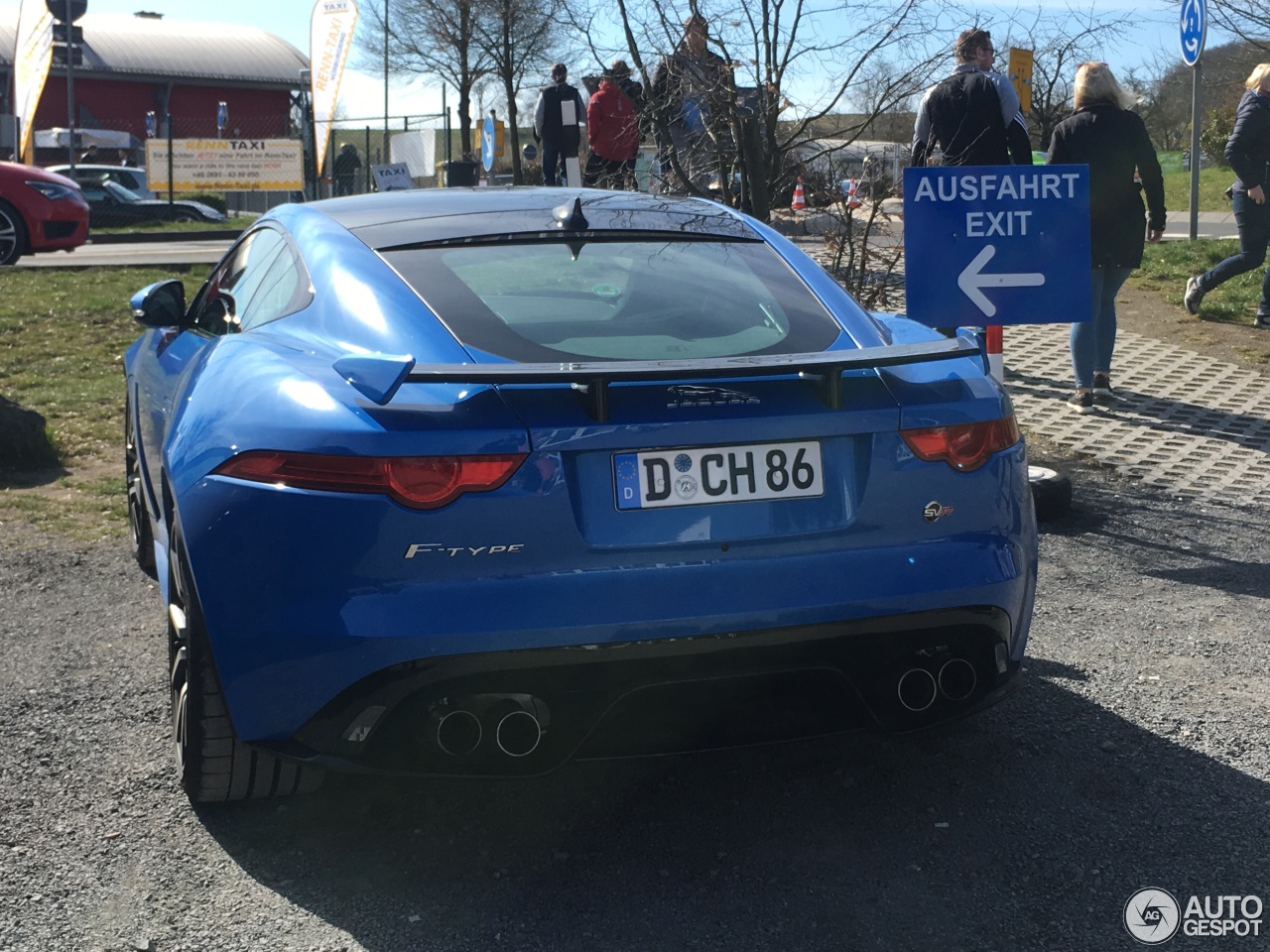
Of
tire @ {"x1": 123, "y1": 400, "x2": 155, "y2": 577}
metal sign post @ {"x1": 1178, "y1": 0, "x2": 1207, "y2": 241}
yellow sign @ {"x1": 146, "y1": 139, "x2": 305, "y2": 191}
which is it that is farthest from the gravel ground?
yellow sign @ {"x1": 146, "y1": 139, "x2": 305, "y2": 191}

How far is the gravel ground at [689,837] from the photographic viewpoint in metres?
2.78

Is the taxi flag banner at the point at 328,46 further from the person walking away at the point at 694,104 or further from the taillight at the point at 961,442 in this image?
the taillight at the point at 961,442

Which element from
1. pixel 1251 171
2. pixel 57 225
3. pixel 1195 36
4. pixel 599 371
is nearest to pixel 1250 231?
pixel 1251 171

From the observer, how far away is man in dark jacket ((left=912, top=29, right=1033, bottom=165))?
7.65 m

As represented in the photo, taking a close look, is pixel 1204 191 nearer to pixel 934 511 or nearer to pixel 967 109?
pixel 967 109

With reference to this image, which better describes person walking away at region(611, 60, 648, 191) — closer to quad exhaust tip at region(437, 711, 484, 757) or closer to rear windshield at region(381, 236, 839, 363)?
rear windshield at region(381, 236, 839, 363)

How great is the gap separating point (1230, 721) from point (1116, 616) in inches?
40.8

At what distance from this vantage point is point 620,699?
2867mm

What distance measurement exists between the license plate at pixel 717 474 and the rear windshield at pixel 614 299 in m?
0.40

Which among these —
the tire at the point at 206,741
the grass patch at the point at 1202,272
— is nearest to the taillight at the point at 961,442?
the tire at the point at 206,741

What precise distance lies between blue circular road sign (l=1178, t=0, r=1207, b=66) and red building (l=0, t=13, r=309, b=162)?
44.0 m

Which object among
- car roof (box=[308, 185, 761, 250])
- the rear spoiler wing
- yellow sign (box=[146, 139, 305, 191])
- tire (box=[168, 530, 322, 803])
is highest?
yellow sign (box=[146, 139, 305, 191])

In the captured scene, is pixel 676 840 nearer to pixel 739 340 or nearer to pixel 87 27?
pixel 739 340

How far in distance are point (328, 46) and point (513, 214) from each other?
19.1 m
